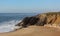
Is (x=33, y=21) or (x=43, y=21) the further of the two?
(x=33, y=21)

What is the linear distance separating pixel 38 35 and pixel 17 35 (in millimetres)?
1916

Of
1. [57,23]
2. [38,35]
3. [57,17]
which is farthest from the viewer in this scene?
[57,17]

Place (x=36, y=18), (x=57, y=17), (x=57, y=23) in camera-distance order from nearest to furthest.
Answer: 1. (x=57, y=23)
2. (x=57, y=17)
3. (x=36, y=18)

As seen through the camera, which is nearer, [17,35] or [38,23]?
[17,35]

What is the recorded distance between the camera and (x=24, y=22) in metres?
32.3

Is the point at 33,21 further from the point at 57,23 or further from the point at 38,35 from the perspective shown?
the point at 38,35

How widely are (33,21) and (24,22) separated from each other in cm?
187

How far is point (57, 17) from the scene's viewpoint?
92.1 feet

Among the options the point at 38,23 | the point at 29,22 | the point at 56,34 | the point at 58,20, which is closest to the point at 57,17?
the point at 58,20

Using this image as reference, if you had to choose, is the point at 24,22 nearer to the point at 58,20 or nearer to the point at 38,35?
the point at 58,20

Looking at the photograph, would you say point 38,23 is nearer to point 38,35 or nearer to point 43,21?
point 43,21

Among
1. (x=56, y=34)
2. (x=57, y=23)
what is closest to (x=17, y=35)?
(x=56, y=34)

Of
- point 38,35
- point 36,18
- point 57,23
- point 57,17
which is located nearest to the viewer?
point 38,35

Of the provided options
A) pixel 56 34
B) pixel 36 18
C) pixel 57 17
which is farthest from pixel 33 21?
pixel 56 34
